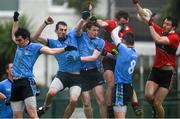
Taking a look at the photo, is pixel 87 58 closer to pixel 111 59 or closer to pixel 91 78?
pixel 91 78

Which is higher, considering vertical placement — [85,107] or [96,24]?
[96,24]

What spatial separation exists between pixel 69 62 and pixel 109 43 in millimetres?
1055

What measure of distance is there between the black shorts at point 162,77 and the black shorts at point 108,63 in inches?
32.7

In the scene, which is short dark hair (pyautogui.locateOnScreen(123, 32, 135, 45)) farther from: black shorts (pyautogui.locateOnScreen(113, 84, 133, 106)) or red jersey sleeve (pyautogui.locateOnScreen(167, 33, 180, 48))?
red jersey sleeve (pyautogui.locateOnScreen(167, 33, 180, 48))

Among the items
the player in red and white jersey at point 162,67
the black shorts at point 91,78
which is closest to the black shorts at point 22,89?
the black shorts at point 91,78

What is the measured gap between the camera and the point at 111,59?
15.0 metres

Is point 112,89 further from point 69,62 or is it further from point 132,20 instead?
point 132,20

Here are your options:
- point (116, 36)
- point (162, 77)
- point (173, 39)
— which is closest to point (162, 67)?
point (162, 77)

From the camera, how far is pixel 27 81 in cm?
1329

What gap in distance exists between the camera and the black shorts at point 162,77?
48.0 feet

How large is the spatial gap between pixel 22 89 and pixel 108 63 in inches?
94.3

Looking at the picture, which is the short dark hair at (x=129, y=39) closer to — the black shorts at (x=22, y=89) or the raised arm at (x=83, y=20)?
the raised arm at (x=83, y=20)

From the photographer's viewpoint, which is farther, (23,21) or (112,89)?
(23,21)

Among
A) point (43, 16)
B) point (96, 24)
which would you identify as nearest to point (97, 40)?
point (96, 24)
